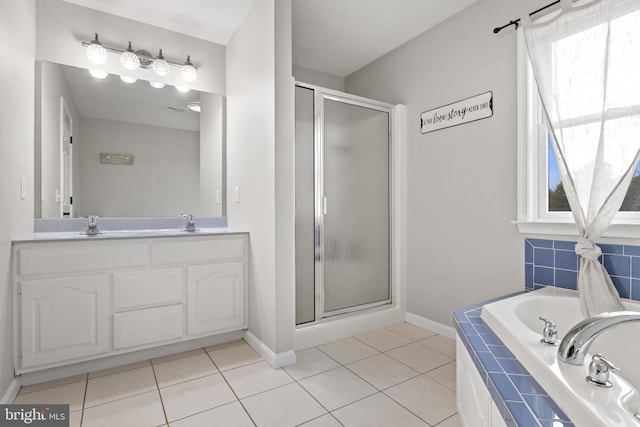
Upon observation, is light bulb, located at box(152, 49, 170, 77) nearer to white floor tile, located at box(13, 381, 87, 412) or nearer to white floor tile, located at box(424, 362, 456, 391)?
white floor tile, located at box(13, 381, 87, 412)

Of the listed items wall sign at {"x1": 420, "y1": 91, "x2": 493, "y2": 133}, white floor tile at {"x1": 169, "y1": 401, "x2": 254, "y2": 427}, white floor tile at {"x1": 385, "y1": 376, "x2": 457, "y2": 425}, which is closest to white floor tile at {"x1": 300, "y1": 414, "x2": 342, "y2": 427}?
white floor tile at {"x1": 169, "y1": 401, "x2": 254, "y2": 427}

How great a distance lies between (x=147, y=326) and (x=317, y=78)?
9.45ft

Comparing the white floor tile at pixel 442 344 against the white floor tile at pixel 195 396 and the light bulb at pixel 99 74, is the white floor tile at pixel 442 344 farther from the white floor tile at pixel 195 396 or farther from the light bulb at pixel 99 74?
the light bulb at pixel 99 74

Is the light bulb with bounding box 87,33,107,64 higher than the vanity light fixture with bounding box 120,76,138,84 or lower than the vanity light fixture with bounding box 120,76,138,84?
higher

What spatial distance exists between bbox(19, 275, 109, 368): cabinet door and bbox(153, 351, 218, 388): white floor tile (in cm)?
39

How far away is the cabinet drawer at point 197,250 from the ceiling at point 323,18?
5.76 ft

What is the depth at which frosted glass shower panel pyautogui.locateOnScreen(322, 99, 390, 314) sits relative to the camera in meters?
2.58

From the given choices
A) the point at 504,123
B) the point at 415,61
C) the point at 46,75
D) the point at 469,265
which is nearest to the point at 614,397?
the point at 469,265

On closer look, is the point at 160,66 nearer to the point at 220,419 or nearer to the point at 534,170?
the point at 220,419

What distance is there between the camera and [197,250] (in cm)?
231

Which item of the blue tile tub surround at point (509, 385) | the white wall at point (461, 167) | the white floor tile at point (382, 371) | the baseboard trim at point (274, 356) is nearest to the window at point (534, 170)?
the white wall at point (461, 167)

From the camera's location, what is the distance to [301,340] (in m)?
2.34

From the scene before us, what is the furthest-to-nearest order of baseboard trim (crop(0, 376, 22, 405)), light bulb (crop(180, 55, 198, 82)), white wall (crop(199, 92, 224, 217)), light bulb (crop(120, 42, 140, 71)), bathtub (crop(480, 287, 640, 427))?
1. white wall (crop(199, 92, 224, 217))
2. light bulb (crop(180, 55, 198, 82))
3. light bulb (crop(120, 42, 140, 71))
4. baseboard trim (crop(0, 376, 22, 405))
5. bathtub (crop(480, 287, 640, 427))

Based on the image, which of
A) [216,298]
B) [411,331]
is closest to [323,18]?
[216,298]
